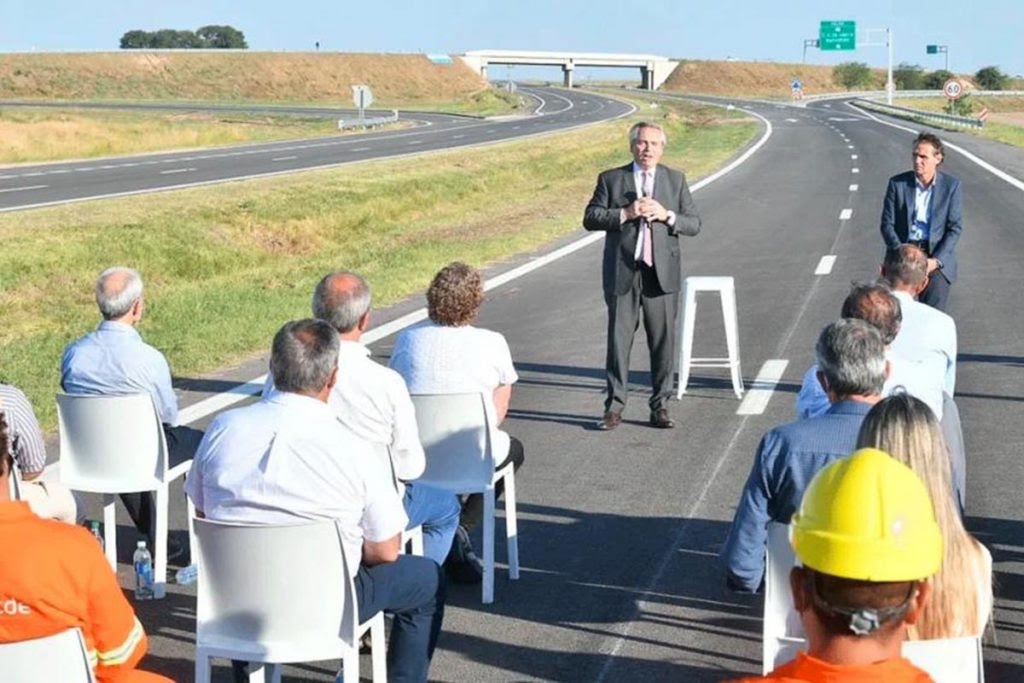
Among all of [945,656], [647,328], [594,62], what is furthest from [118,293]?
[594,62]

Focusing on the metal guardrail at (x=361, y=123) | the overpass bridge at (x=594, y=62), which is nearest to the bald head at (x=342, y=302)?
the metal guardrail at (x=361, y=123)

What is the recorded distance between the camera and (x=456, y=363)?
309 inches

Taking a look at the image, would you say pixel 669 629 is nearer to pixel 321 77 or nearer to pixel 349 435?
pixel 349 435

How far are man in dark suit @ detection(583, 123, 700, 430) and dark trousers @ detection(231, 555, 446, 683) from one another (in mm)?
5336

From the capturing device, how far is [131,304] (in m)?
8.00

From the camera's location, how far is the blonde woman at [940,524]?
450cm

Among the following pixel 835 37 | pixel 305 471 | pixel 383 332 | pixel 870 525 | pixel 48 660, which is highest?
pixel 835 37

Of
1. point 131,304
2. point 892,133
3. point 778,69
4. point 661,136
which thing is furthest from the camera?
point 778,69

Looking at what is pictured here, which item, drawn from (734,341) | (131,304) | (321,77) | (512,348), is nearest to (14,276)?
(512,348)

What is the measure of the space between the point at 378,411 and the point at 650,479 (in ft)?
11.0

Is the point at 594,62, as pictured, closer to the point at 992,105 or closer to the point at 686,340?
→ the point at 992,105

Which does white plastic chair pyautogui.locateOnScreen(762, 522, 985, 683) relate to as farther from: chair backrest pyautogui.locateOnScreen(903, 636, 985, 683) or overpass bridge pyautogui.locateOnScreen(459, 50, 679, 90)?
overpass bridge pyautogui.locateOnScreen(459, 50, 679, 90)

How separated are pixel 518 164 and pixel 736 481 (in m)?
32.5

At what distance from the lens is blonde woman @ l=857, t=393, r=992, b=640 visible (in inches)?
177
